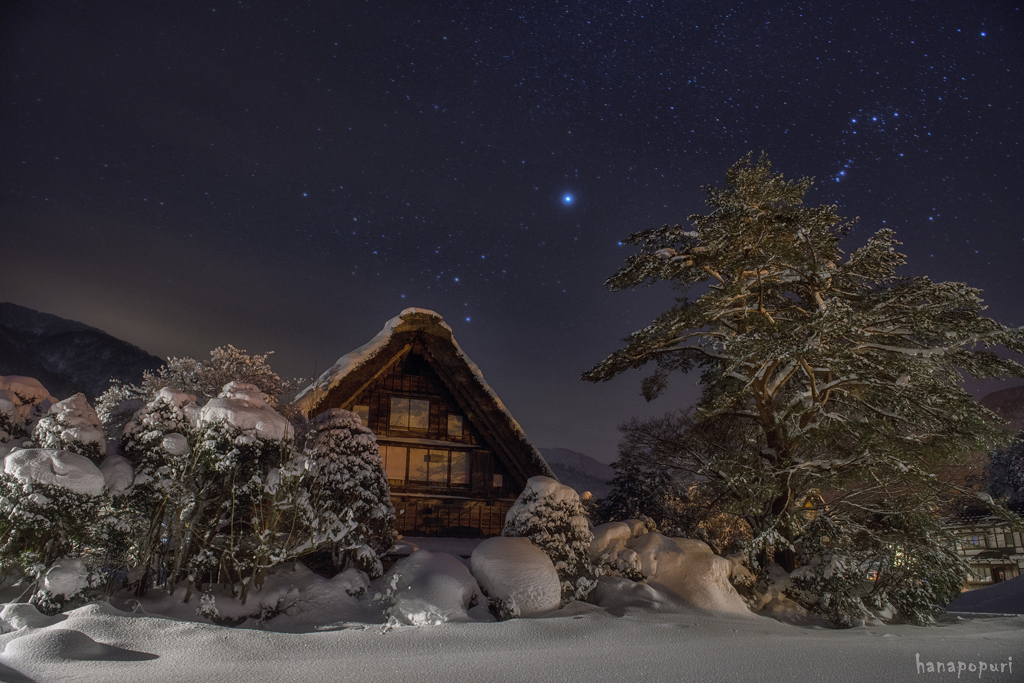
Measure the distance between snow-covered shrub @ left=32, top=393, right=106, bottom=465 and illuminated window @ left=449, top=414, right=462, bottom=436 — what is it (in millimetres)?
9443

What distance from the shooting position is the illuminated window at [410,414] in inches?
652

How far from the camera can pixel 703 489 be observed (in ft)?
50.5

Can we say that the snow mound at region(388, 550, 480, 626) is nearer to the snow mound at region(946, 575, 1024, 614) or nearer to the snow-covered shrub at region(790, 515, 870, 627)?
the snow-covered shrub at region(790, 515, 870, 627)

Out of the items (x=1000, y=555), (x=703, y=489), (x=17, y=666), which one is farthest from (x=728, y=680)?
(x=1000, y=555)

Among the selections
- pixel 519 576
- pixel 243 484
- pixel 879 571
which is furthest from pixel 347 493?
pixel 879 571

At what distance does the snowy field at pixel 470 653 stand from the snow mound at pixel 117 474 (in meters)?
1.61

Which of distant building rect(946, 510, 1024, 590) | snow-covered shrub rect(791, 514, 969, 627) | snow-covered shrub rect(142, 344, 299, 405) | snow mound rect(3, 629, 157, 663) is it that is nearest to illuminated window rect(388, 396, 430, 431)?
snow-covered shrub rect(142, 344, 299, 405)

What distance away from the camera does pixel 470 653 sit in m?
6.57

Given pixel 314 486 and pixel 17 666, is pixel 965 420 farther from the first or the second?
pixel 17 666

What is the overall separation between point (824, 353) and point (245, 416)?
10.0m

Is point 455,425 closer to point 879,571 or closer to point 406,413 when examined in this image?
point 406,413

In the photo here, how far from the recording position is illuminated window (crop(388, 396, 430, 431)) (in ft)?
54.3

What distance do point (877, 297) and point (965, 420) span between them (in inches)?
106

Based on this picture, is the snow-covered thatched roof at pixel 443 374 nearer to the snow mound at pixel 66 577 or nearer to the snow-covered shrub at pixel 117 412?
the snow-covered shrub at pixel 117 412
